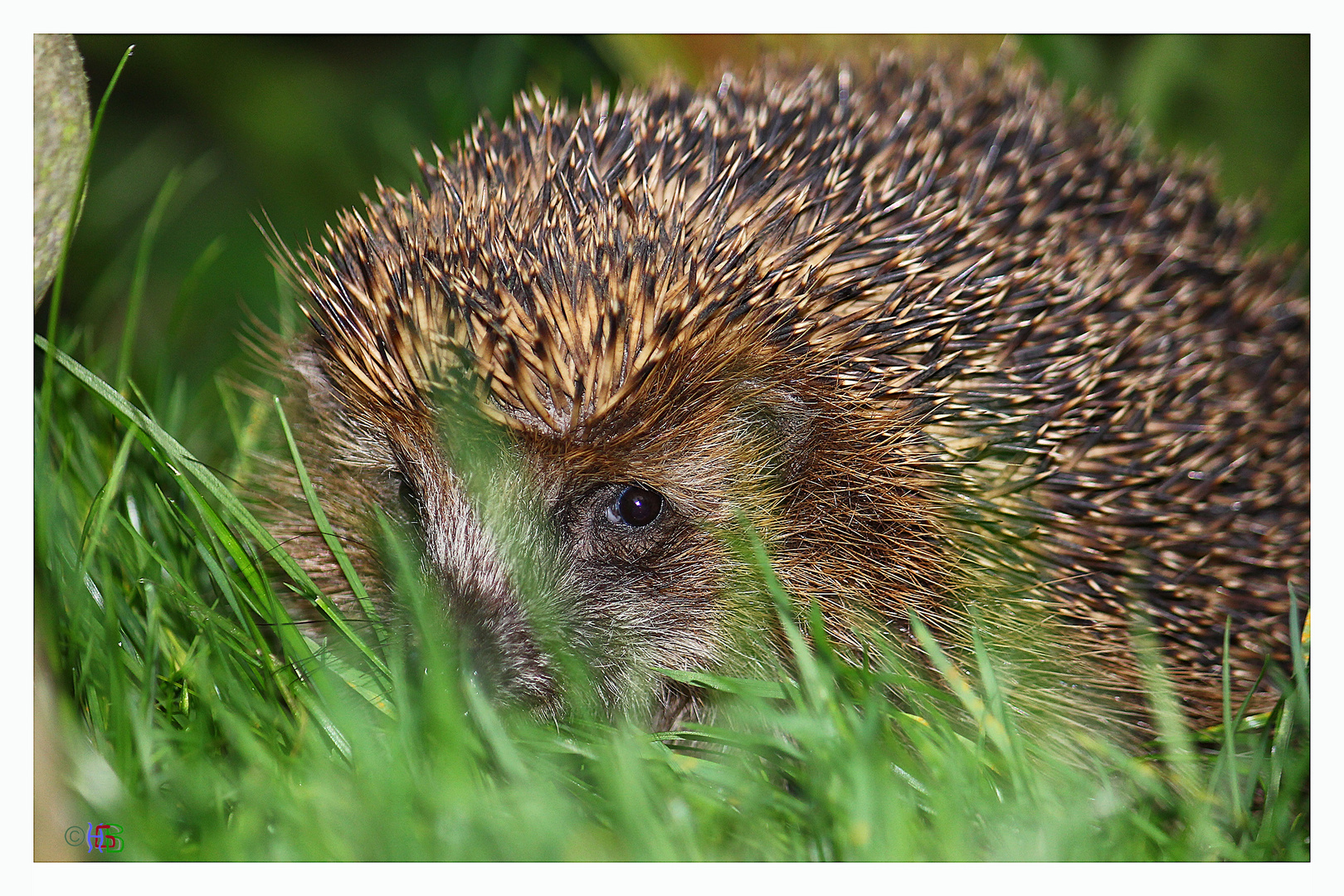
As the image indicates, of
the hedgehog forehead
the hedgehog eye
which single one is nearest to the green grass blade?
the hedgehog forehead

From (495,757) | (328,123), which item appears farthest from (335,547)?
(328,123)

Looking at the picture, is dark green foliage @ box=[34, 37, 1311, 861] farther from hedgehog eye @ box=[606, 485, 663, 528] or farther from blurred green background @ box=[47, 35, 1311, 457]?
blurred green background @ box=[47, 35, 1311, 457]
